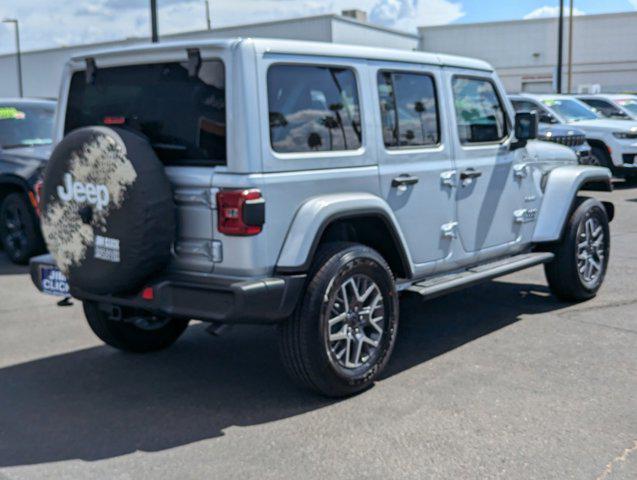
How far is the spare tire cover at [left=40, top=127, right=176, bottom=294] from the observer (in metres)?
4.02

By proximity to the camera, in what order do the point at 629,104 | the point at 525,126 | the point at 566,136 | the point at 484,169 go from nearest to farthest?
the point at 484,169 < the point at 525,126 < the point at 566,136 < the point at 629,104

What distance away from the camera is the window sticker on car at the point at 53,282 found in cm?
464

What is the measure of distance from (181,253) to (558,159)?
12.1 ft

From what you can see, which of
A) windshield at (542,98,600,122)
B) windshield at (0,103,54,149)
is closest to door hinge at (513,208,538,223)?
windshield at (0,103,54,149)

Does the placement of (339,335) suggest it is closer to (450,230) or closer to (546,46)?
(450,230)

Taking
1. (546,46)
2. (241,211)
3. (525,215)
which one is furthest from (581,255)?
(546,46)

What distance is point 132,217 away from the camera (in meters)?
4.01

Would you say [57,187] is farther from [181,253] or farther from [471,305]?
[471,305]

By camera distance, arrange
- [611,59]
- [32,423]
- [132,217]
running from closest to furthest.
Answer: [132,217], [32,423], [611,59]

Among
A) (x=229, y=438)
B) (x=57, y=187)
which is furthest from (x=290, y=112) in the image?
(x=229, y=438)

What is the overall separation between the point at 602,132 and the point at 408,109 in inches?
452

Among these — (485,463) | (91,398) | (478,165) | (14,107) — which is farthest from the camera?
(14,107)

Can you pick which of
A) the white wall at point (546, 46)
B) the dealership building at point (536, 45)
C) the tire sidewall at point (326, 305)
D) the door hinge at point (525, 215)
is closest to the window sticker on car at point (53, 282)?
the tire sidewall at point (326, 305)

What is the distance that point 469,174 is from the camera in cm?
551
